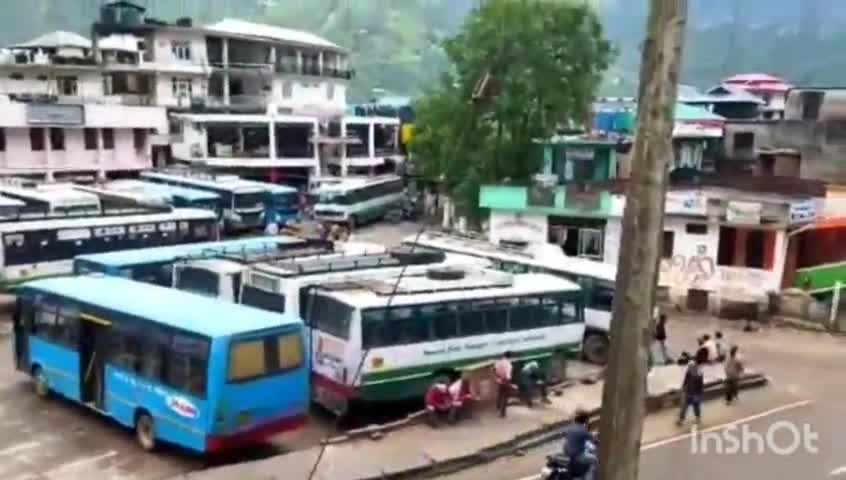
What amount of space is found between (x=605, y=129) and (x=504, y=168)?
7.99m

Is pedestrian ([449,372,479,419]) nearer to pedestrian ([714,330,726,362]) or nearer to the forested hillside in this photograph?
pedestrian ([714,330,726,362])

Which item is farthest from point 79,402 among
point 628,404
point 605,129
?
point 605,129

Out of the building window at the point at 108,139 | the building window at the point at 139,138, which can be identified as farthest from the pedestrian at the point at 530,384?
the building window at the point at 139,138

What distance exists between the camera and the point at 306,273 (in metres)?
16.6

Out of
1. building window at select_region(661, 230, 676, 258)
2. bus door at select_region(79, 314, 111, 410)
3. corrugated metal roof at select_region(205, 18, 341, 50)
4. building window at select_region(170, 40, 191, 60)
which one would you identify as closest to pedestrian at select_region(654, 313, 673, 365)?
building window at select_region(661, 230, 676, 258)

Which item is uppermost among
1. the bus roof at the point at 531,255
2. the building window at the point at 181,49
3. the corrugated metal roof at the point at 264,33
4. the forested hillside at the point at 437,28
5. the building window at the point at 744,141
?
the forested hillside at the point at 437,28

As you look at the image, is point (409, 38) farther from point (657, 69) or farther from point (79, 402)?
point (657, 69)

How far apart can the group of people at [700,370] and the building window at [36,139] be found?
29.5 m

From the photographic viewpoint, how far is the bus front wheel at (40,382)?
609 inches

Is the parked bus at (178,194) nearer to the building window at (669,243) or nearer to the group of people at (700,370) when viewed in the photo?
the building window at (669,243)

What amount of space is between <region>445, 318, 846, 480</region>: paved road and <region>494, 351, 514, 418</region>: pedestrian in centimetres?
136

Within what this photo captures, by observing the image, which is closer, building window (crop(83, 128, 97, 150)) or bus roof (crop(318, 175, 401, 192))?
building window (crop(83, 128, 97, 150))

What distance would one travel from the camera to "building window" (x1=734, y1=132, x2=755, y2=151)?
38.0 m

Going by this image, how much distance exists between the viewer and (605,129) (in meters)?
41.1
